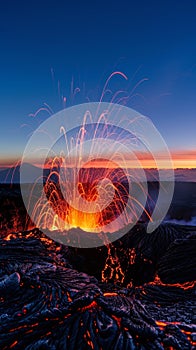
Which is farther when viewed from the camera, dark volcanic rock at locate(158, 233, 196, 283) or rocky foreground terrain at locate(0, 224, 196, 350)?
dark volcanic rock at locate(158, 233, 196, 283)

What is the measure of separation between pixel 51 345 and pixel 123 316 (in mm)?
1040

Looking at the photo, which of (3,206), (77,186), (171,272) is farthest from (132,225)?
(3,206)

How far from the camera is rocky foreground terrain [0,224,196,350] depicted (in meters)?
3.36

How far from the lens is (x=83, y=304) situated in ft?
12.8

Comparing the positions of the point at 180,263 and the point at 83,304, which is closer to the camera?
the point at 83,304

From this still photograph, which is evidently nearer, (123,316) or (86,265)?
(123,316)

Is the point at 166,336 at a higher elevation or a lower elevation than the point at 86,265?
higher

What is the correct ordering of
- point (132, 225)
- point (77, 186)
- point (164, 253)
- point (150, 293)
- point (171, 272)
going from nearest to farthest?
point (150, 293), point (171, 272), point (164, 253), point (132, 225), point (77, 186)

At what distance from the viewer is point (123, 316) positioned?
376 centimetres

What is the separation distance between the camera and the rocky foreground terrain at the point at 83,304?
3.36 m

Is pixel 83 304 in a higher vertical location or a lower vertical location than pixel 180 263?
higher

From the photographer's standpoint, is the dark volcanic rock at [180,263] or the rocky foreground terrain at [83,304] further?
the dark volcanic rock at [180,263]

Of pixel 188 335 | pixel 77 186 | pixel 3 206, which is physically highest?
pixel 77 186

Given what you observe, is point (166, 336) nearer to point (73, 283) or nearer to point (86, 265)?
point (73, 283)
